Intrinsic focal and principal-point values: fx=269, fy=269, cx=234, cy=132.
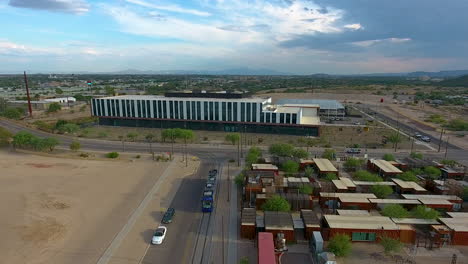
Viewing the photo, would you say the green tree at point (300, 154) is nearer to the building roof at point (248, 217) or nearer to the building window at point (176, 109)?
the building roof at point (248, 217)

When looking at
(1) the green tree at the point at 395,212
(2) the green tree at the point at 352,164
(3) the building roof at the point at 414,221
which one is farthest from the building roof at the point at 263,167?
(3) the building roof at the point at 414,221

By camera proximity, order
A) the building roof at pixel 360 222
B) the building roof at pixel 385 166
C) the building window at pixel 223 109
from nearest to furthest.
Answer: the building roof at pixel 360 222
the building roof at pixel 385 166
the building window at pixel 223 109

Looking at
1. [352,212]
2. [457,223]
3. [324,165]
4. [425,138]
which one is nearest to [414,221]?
[457,223]

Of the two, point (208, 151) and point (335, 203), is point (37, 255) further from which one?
point (208, 151)

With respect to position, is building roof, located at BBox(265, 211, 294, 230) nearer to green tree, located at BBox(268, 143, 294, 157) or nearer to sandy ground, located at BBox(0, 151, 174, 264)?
sandy ground, located at BBox(0, 151, 174, 264)

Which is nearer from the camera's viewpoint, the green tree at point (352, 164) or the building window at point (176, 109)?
the green tree at point (352, 164)

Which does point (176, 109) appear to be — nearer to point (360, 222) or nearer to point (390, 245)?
point (360, 222)
